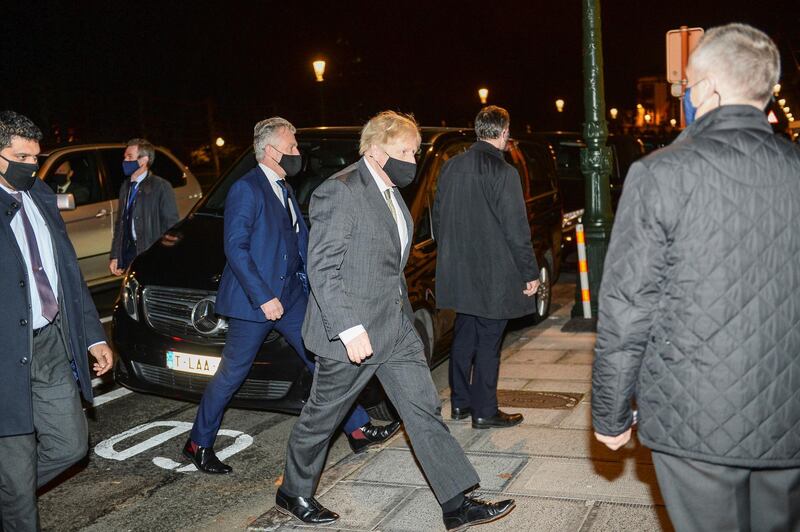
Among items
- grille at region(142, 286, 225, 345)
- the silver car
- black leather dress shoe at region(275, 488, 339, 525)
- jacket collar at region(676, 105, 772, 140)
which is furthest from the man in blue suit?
the silver car

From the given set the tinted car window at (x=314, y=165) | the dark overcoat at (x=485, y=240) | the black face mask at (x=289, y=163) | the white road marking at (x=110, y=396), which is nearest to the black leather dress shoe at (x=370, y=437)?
the dark overcoat at (x=485, y=240)

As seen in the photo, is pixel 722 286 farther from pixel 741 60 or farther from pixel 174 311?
pixel 174 311

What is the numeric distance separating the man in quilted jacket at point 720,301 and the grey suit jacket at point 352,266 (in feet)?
5.19

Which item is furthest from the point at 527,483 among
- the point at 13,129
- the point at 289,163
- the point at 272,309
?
the point at 13,129

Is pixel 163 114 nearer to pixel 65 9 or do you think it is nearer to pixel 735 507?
pixel 65 9

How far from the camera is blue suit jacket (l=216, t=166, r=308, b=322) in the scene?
477 cm

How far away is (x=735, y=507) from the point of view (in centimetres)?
250

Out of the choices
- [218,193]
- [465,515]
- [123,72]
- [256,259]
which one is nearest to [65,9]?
[123,72]

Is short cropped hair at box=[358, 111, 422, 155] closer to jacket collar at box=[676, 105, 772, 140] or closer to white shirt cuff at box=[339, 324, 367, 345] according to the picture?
white shirt cuff at box=[339, 324, 367, 345]

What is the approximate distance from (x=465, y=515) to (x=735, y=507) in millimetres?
1716

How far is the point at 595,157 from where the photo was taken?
29.1 ft

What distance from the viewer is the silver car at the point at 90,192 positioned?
33.7ft

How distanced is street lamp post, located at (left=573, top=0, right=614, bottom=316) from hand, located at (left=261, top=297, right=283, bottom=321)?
4608mm

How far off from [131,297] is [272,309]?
5.28ft
